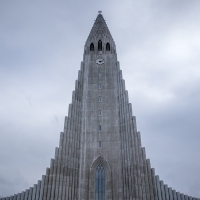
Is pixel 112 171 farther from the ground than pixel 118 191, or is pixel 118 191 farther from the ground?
pixel 112 171

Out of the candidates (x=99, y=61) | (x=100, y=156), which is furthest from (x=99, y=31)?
(x=100, y=156)

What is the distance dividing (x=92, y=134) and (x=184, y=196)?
46.7 feet

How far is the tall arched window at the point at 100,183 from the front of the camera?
27688mm

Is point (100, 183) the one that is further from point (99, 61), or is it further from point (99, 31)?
point (99, 31)

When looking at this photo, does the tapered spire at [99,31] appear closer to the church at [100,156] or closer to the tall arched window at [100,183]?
the church at [100,156]

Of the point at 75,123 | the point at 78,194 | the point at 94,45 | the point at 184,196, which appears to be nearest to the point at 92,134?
the point at 75,123

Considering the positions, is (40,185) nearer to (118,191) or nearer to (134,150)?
(118,191)

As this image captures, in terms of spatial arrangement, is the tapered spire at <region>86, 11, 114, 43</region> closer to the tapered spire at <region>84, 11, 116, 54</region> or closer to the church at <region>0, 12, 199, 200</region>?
the tapered spire at <region>84, 11, 116, 54</region>

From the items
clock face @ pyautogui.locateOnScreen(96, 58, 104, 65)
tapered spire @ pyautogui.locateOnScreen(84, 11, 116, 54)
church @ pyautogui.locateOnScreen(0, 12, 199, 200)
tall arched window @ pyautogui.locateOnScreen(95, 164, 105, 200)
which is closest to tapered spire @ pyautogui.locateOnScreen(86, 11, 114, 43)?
tapered spire @ pyautogui.locateOnScreen(84, 11, 116, 54)

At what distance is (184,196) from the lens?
1083 inches

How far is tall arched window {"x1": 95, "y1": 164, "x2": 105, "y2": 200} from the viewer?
2769 centimetres

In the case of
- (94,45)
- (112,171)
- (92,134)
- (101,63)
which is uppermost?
(94,45)

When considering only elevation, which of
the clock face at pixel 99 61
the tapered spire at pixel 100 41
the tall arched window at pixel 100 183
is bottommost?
the tall arched window at pixel 100 183

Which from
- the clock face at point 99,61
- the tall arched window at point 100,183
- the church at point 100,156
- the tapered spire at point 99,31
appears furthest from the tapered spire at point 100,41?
the tall arched window at point 100,183
